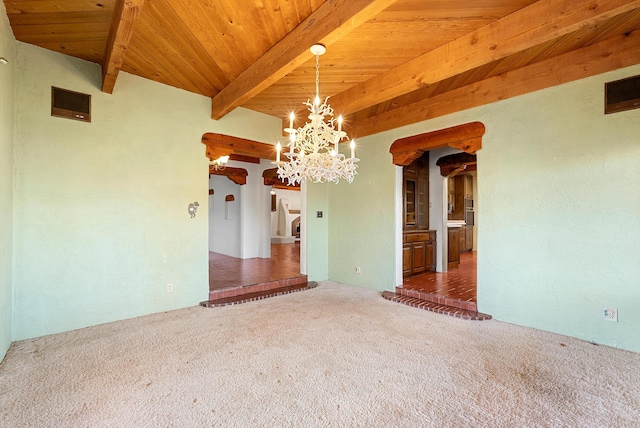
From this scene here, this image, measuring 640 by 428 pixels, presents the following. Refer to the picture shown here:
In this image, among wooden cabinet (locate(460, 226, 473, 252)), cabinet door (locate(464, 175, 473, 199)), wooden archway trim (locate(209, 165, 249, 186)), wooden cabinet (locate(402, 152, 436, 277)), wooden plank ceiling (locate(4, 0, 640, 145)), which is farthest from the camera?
cabinet door (locate(464, 175, 473, 199))

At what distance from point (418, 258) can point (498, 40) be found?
12.4ft

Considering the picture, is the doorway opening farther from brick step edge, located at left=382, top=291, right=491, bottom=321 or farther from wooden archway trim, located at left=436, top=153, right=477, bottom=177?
wooden archway trim, located at left=436, top=153, right=477, bottom=177

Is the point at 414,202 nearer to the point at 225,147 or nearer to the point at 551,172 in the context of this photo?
the point at 551,172

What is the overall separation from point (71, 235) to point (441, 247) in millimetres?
5747

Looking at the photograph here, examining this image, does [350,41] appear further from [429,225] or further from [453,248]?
[453,248]

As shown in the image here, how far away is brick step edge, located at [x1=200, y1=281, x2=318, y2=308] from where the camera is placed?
3967 millimetres

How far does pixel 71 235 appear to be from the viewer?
3.14 m

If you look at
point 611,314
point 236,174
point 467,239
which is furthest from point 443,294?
point 467,239

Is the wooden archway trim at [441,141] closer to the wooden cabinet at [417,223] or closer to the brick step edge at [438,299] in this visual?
the wooden cabinet at [417,223]

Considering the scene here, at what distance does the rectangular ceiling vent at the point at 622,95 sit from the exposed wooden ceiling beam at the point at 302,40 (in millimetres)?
2445

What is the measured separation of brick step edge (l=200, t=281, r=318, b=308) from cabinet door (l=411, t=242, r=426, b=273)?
5.93ft

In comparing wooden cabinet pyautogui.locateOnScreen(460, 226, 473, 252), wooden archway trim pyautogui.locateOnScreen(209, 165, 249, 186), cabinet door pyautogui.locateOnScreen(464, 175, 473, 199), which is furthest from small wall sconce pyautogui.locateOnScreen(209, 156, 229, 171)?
cabinet door pyautogui.locateOnScreen(464, 175, 473, 199)

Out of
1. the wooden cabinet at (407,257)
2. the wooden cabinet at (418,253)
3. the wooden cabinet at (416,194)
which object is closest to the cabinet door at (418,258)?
the wooden cabinet at (418,253)

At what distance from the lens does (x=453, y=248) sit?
6449 millimetres
